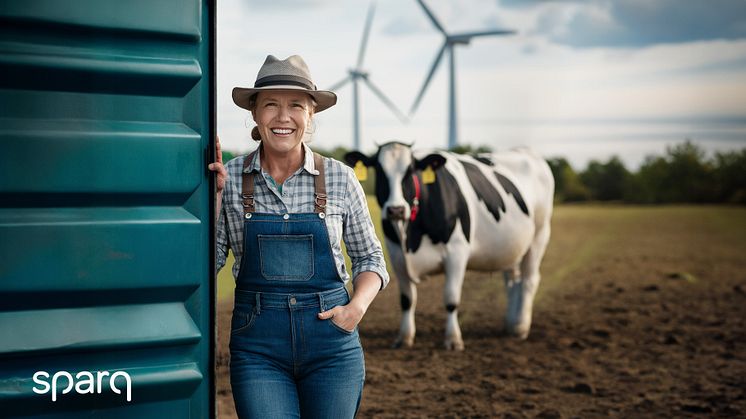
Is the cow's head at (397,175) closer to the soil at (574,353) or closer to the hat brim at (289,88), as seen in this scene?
the soil at (574,353)

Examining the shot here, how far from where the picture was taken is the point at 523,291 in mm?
8812

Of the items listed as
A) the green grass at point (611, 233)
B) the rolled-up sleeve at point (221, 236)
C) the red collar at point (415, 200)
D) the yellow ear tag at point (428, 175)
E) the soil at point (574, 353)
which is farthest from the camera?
the green grass at point (611, 233)

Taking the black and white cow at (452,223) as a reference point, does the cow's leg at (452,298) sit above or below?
below

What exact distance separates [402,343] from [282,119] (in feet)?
18.2

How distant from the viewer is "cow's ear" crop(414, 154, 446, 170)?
7.84m

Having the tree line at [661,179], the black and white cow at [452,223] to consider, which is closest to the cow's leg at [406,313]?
the black and white cow at [452,223]

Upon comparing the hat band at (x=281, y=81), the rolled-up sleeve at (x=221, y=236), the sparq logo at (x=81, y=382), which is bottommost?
the sparq logo at (x=81, y=382)

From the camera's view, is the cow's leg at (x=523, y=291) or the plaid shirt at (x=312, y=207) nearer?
the plaid shirt at (x=312, y=207)

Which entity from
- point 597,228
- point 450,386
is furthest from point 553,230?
point 450,386

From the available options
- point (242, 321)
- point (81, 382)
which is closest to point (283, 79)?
point (242, 321)

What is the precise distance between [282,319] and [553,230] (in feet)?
89.8

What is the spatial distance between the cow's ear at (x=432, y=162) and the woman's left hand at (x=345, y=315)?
5.11 metres

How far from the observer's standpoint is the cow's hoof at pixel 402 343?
803 centimetres

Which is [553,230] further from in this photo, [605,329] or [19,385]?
[19,385]
